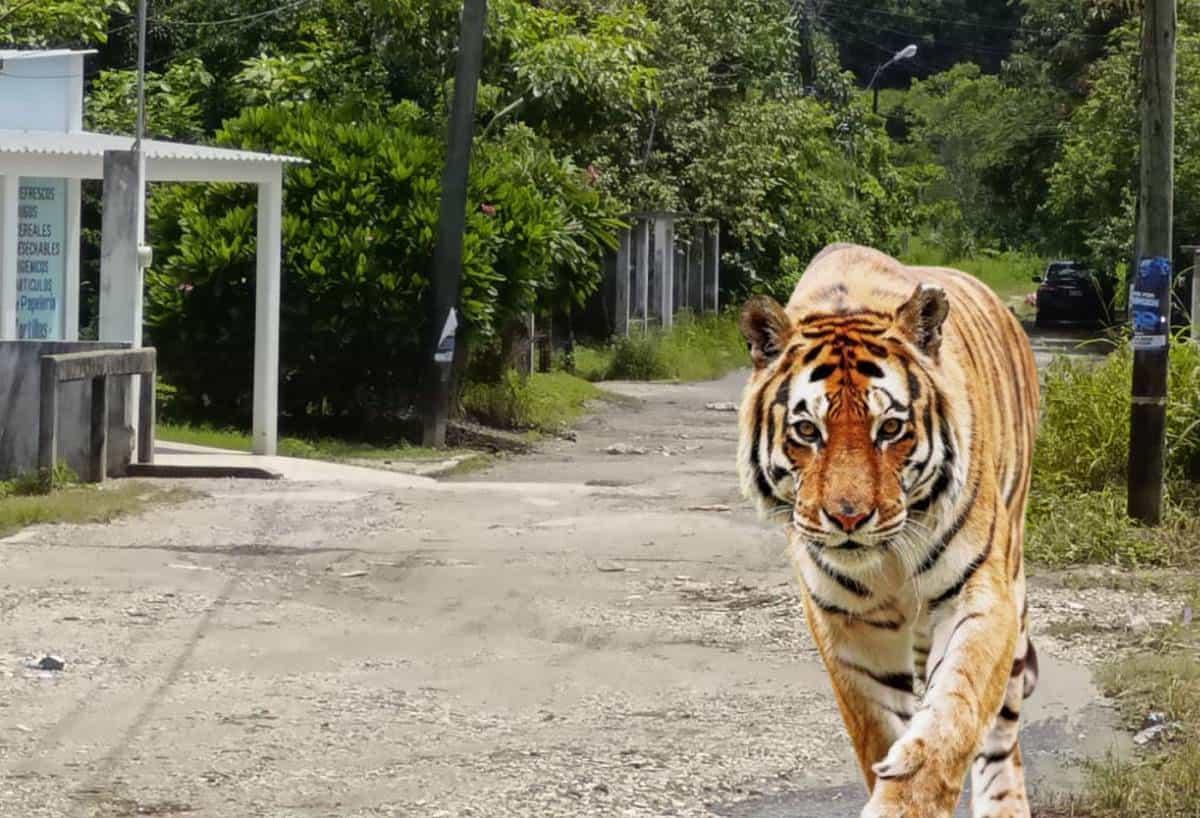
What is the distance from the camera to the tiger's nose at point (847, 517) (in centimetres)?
504

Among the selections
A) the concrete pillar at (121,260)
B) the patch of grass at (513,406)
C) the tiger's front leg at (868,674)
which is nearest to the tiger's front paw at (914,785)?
the tiger's front leg at (868,674)

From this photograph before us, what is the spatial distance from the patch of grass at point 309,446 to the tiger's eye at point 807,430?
14.7 m

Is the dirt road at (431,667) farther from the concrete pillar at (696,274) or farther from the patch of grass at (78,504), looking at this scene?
the concrete pillar at (696,274)

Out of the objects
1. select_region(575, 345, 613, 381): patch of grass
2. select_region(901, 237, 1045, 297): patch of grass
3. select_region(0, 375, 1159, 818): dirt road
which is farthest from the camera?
select_region(901, 237, 1045, 297): patch of grass

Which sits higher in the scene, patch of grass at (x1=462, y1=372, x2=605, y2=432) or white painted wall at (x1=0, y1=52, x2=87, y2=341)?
white painted wall at (x1=0, y1=52, x2=87, y2=341)

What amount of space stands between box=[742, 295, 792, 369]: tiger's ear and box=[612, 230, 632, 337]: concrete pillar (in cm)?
2854

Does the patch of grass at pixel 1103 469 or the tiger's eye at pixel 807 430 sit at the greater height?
the tiger's eye at pixel 807 430

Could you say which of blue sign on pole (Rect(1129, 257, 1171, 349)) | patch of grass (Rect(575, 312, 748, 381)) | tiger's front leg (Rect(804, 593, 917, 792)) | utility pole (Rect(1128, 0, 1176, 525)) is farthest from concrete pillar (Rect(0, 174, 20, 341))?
tiger's front leg (Rect(804, 593, 917, 792))

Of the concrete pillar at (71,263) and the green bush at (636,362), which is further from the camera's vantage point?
the green bush at (636,362)

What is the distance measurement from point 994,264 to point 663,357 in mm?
41969

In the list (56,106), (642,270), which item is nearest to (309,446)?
(56,106)

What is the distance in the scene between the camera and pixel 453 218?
20.5 metres

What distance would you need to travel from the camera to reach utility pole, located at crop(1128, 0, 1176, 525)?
1355 centimetres

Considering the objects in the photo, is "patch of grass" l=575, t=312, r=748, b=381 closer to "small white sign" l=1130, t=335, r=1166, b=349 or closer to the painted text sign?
the painted text sign
